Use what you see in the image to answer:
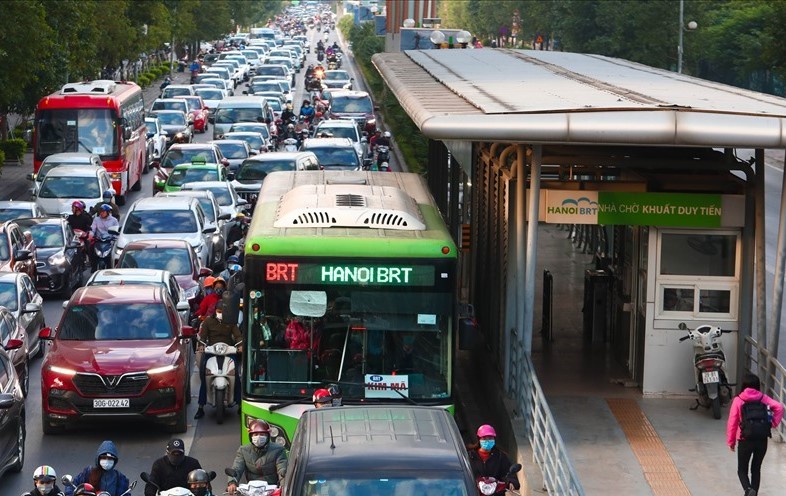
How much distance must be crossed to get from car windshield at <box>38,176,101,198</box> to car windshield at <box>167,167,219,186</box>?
2150mm

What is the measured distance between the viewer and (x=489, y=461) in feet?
43.1

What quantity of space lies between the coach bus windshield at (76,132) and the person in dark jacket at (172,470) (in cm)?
2667

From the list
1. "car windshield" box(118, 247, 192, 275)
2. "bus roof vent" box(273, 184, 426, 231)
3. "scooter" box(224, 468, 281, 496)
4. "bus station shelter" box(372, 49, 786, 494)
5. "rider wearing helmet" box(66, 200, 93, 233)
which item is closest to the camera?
"scooter" box(224, 468, 281, 496)

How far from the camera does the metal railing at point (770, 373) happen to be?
15.7 meters

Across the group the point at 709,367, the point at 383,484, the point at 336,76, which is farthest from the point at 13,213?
the point at 336,76

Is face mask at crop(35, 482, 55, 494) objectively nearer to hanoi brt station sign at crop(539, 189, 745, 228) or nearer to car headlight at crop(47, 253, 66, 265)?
hanoi brt station sign at crop(539, 189, 745, 228)

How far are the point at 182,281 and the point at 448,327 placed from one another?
34.8 feet

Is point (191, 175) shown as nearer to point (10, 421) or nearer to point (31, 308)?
point (31, 308)

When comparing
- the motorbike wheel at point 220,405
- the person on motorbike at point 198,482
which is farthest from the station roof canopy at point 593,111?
the person on motorbike at point 198,482

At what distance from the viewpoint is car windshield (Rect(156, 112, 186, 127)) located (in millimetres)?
55875

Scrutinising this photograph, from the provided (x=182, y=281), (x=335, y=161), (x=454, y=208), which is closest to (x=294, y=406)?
(x=182, y=281)

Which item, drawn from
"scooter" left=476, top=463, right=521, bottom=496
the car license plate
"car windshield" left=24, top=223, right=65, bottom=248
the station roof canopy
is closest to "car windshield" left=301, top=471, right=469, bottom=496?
"scooter" left=476, top=463, right=521, bottom=496

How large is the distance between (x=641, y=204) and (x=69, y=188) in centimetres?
1981

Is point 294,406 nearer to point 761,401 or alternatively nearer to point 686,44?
point 761,401
